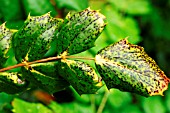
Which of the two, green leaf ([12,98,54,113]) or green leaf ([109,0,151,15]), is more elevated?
green leaf ([109,0,151,15])

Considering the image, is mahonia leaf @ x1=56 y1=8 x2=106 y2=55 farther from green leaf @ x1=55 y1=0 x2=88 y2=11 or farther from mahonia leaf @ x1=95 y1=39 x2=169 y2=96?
green leaf @ x1=55 y1=0 x2=88 y2=11

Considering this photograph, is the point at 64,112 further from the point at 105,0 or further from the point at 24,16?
the point at 105,0

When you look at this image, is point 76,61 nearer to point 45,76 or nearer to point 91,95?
point 45,76

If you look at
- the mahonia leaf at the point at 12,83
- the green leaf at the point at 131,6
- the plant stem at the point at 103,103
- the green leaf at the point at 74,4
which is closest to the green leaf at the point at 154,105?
the plant stem at the point at 103,103

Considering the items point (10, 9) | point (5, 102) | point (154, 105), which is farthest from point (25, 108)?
point (154, 105)

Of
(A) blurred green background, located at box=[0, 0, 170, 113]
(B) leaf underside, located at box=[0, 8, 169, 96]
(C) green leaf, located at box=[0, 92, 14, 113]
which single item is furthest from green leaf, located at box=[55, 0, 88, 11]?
(B) leaf underside, located at box=[0, 8, 169, 96]
